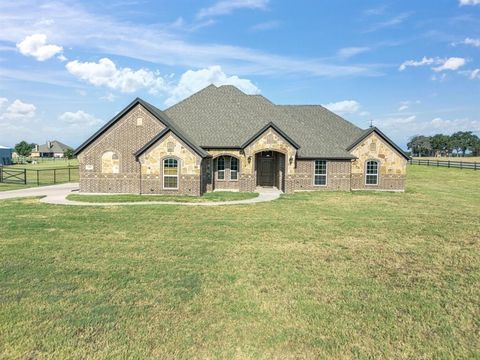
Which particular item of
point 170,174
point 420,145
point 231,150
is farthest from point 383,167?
point 420,145

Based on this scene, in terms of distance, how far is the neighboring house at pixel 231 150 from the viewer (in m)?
21.7

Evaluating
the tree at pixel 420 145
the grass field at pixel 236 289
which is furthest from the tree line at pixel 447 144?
the grass field at pixel 236 289

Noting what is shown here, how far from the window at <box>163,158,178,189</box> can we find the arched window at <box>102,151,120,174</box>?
3443 mm

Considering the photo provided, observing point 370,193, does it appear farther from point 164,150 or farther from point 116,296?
point 116,296

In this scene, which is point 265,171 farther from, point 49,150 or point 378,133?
point 49,150

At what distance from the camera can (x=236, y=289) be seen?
22.3 feet

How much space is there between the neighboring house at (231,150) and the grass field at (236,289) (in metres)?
8.91

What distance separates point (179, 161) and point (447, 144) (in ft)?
497

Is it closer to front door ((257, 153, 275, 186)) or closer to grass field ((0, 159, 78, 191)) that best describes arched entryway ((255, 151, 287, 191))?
front door ((257, 153, 275, 186))

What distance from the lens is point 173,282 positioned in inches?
280

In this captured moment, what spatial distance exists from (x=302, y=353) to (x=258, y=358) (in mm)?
658

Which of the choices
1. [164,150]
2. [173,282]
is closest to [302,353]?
[173,282]

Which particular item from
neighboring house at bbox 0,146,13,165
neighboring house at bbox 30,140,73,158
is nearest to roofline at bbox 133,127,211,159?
neighboring house at bbox 0,146,13,165

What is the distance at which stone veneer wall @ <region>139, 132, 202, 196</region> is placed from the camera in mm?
21422
